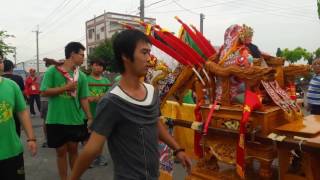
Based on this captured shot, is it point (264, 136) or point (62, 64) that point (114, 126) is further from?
point (62, 64)

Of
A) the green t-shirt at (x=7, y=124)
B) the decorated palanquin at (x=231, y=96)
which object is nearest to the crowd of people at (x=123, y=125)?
the green t-shirt at (x=7, y=124)

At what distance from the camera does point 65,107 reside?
3656 millimetres

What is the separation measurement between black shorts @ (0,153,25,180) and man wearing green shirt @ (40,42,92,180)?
100cm

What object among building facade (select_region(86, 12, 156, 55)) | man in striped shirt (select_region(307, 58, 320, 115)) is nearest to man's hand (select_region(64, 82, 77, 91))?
man in striped shirt (select_region(307, 58, 320, 115))

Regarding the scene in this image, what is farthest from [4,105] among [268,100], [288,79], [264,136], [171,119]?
[288,79]

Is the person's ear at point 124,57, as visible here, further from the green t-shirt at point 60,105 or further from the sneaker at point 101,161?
the sneaker at point 101,161

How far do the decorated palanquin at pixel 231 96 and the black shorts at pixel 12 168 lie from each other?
144 centimetres

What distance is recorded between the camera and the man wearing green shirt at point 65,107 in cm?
361

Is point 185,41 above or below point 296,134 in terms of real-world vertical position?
above

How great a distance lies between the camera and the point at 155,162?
193 centimetres

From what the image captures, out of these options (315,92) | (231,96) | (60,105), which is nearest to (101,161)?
(60,105)

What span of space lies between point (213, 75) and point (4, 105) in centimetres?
171

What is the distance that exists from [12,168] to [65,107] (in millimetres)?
1196

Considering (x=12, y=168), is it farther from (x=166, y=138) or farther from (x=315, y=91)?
(x=315, y=91)
